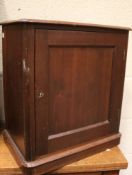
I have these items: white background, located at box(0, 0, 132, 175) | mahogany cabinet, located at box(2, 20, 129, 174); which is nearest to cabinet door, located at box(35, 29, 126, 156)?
mahogany cabinet, located at box(2, 20, 129, 174)

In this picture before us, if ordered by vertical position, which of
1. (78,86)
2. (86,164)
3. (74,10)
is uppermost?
(74,10)

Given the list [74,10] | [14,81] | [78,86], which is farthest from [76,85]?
[74,10]

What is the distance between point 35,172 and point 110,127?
351 mm

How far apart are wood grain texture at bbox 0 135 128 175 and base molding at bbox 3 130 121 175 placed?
2 centimetres

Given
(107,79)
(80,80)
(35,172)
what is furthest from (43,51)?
(35,172)

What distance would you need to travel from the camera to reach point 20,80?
0.70 meters

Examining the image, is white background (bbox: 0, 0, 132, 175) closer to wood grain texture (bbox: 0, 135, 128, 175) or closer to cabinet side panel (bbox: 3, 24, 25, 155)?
cabinet side panel (bbox: 3, 24, 25, 155)

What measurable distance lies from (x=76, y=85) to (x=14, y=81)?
0.72ft

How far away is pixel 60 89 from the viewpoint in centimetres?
74

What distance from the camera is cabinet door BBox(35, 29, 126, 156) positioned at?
0.69 metres

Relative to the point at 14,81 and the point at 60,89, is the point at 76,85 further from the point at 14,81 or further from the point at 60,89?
the point at 14,81

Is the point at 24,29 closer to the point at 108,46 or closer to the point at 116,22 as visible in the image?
the point at 108,46

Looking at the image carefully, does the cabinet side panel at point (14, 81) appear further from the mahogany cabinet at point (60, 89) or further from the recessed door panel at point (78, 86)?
the recessed door panel at point (78, 86)

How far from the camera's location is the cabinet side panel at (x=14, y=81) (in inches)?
27.6
